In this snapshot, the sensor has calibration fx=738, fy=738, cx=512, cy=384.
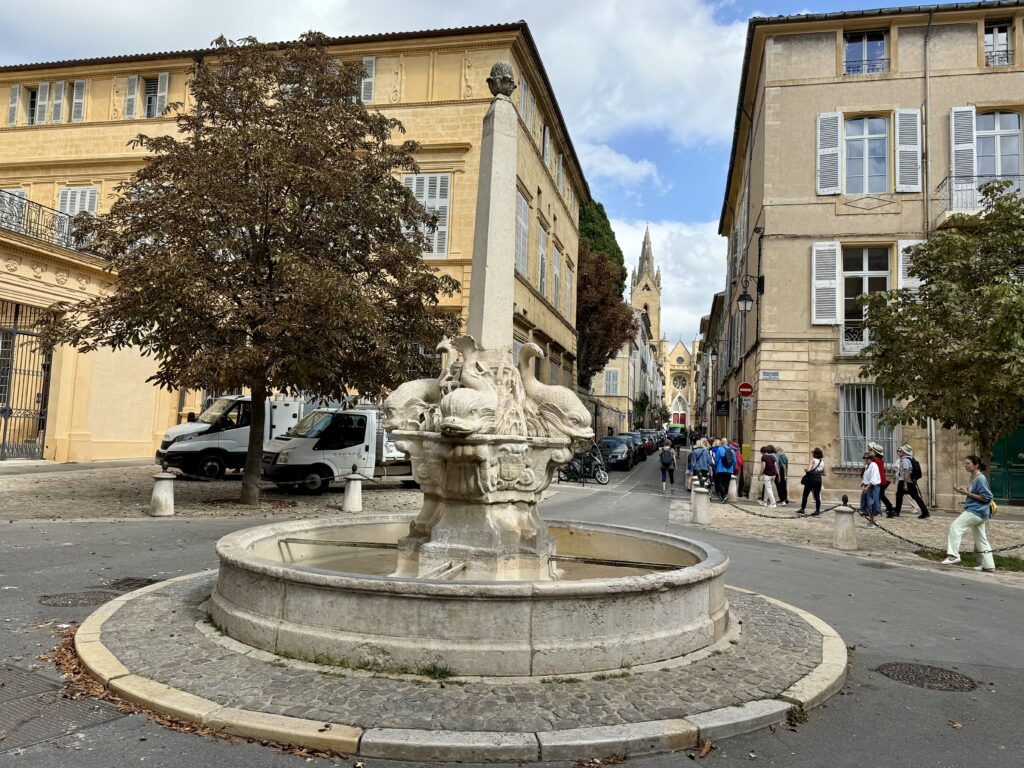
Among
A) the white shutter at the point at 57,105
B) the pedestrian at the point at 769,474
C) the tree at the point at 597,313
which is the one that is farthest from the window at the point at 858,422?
the white shutter at the point at 57,105

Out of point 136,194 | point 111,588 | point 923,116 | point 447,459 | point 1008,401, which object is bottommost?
point 111,588

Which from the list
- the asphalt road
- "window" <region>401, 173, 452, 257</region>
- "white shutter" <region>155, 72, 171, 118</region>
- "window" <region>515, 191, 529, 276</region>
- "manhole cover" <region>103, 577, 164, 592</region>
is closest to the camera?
the asphalt road

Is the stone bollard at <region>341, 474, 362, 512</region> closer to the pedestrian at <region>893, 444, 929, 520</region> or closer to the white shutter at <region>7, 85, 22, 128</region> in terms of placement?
the pedestrian at <region>893, 444, 929, 520</region>

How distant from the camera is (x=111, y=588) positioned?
6832mm

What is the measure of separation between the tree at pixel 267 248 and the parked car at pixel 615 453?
56.4 feet

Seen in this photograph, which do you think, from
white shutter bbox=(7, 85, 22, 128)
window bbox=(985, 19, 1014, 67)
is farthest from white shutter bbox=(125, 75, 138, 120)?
window bbox=(985, 19, 1014, 67)

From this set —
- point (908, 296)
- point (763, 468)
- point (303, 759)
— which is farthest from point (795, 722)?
point (763, 468)

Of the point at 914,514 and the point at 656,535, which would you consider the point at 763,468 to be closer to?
the point at 914,514

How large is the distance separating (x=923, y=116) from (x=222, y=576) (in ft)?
68.4

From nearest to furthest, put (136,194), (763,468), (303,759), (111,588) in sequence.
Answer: (303,759) < (111,588) < (136,194) < (763,468)

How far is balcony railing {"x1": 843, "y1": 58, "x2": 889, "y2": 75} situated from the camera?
20.0 metres

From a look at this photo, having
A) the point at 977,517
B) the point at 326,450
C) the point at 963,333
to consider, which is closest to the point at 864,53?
the point at 963,333

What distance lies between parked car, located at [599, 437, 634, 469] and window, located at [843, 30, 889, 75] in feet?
52.3

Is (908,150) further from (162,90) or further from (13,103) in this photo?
(13,103)
